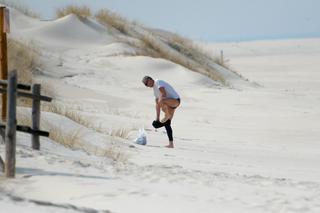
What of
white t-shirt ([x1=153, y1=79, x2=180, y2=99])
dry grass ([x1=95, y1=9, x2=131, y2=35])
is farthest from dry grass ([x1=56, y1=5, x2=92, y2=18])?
white t-shirt ([x1=153, y1=79, x2=180, y2=99])

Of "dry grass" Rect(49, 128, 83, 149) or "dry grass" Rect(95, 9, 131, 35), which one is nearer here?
"dry grass" Rect(49, 128, 83, 149)

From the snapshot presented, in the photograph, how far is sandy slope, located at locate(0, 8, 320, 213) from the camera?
6.51m

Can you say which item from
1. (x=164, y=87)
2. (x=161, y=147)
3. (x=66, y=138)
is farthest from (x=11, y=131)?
(x=164, y=87)

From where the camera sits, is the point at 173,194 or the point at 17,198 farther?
the point at 173,194

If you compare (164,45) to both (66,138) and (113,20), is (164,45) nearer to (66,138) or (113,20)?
(113,20)

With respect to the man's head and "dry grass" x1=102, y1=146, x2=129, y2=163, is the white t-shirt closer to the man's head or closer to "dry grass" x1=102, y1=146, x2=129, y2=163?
the man's head

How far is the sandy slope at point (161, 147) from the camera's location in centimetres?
651

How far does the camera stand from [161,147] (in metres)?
11.9

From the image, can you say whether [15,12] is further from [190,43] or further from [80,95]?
[80,95]

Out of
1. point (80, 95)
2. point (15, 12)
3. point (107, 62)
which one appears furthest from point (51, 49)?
point (80, 95)

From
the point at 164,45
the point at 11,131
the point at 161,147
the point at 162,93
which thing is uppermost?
the point at 164,45

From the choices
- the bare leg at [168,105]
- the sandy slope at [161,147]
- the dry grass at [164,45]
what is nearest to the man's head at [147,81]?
the bare leg at [168,105]

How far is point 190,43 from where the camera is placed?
33875 millimetres

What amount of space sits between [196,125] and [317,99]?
29.3 feet
